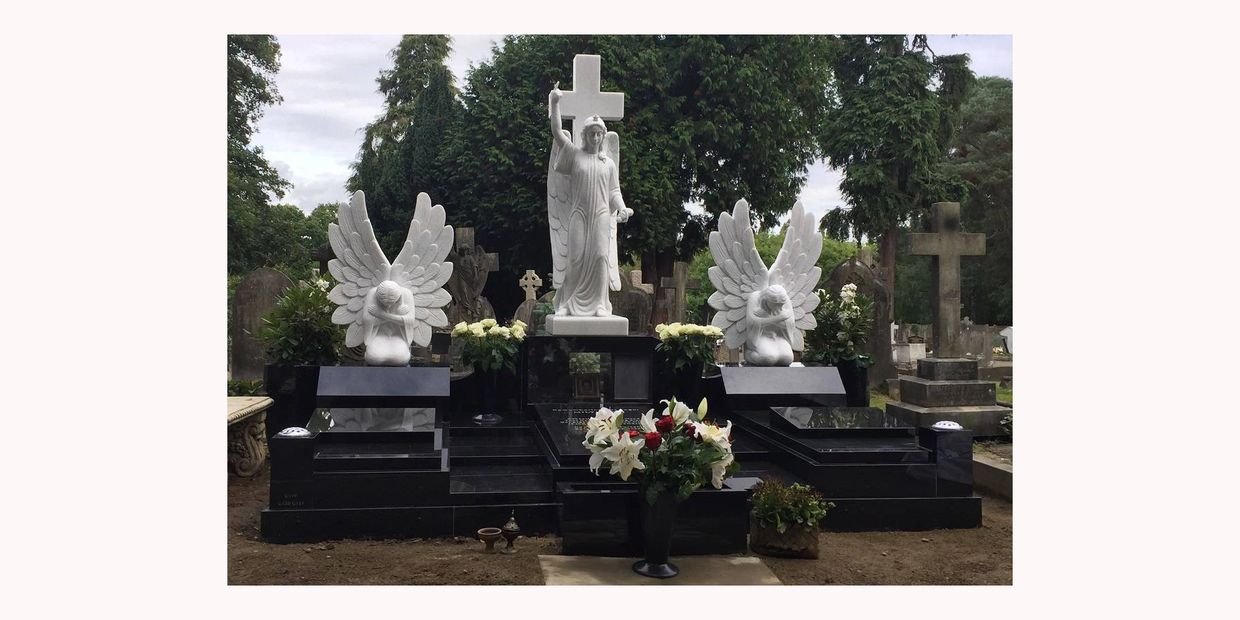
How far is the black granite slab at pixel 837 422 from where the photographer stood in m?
6.97

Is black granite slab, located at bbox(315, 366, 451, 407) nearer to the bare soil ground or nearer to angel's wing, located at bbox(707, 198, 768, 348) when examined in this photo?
the bare soil ground

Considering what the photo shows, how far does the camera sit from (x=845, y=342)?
916 cm

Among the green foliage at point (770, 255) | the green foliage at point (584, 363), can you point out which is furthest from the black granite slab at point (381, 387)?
the green foliage at point (770, 255)

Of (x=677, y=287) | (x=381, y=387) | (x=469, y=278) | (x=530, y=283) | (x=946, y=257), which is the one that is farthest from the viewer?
(x=677, y=287)

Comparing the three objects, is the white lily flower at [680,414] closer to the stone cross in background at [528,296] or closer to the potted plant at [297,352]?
the potted plant at [297,352]

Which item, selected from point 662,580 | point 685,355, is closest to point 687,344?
point 685,355

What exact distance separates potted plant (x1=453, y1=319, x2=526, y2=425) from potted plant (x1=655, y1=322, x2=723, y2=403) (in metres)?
1.27

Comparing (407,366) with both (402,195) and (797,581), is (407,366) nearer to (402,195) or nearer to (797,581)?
(797,581)

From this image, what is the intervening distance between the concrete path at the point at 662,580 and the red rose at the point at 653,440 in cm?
73

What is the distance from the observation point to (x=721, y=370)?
27.5 ft

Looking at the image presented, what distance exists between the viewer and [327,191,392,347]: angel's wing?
25.7 feet

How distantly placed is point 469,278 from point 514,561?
390 inches

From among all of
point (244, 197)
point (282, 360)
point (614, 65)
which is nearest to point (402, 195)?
point (244, 197)

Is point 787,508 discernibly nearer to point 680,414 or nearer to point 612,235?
point 680,414
